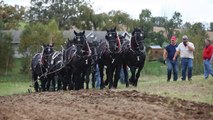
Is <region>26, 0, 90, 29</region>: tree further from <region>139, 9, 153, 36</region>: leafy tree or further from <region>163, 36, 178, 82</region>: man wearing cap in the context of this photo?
<region>163, 36, 178, 82</region>: man wearing cap

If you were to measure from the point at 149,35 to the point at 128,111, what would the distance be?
6729cm

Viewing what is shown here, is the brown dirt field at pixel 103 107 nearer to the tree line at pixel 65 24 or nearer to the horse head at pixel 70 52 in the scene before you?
the horse head at pixel 70 52

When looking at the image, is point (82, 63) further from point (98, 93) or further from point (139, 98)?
point (139, 98)

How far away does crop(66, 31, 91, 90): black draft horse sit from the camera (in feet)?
67.6

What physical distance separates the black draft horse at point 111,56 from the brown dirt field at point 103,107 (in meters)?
3.71

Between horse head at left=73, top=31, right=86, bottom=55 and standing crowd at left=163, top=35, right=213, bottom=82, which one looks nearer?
horse head at left=73, top=31, right=86, bottom=55

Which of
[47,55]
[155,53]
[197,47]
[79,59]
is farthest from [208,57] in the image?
[155,53]

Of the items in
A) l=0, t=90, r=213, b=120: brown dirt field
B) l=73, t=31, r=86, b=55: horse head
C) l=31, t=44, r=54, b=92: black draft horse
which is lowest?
l=0, t=90, r=213, b=120: brown dirt field

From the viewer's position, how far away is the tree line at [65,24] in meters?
61.2

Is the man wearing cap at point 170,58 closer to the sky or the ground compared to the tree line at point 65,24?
closer to the ground

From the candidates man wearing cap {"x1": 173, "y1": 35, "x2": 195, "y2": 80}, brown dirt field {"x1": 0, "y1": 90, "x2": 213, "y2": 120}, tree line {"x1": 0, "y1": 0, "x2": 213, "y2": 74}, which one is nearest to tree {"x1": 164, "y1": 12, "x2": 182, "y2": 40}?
tree line {"x1": 0, "y1": 0, "x2": 213, "y2": 74}

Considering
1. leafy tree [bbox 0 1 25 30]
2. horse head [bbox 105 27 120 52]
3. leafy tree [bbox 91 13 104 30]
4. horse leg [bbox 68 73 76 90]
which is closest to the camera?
horse head [bbox 105 27 120 52]

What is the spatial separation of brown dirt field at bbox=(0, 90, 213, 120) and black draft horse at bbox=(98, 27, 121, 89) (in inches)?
146

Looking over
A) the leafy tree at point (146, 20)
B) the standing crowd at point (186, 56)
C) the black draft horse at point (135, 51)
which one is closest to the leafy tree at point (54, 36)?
the leafy tree at point (146, 20)
